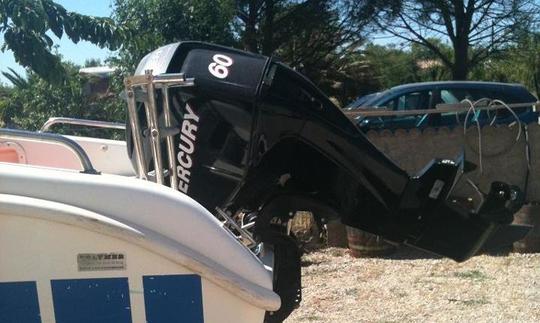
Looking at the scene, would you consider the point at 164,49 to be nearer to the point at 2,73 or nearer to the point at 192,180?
the point at 192,180

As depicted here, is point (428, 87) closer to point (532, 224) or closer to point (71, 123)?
point (532, 224)

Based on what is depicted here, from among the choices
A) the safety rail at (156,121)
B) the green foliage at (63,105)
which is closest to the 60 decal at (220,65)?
the safety rail at (156,121)

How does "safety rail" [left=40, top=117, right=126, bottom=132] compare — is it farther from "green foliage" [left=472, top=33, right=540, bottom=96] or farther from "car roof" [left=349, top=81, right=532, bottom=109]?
"green foliage" [left=472, top=33, right=540, bottom=96]

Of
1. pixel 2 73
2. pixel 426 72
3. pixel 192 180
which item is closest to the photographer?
pixel 192 180

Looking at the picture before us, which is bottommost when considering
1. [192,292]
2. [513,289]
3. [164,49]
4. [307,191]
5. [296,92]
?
[513,289]

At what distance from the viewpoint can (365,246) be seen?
24.3 feet

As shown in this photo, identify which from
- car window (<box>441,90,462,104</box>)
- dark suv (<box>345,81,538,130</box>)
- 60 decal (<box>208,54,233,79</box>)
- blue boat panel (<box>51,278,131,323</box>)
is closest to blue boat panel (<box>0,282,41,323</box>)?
blue boat panel (<box>51,278,131,323</box>)

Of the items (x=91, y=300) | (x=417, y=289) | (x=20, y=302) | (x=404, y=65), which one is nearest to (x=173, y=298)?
(x=91, y=300)

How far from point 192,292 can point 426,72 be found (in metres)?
31.0

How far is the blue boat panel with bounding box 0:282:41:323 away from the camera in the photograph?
2.12 m

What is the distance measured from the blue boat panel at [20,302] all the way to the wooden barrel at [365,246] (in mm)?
5482

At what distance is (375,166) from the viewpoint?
9.35ft

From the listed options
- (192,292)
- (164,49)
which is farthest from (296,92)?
(192,292)

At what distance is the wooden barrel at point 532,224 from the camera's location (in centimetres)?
741
